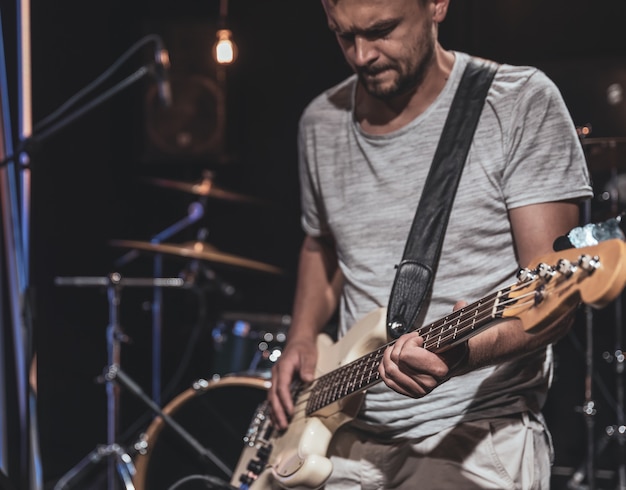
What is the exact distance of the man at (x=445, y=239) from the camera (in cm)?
184

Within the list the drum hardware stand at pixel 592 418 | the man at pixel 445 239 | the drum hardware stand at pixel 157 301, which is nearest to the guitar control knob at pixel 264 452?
the man at pixel 445 239

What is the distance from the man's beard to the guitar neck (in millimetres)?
610

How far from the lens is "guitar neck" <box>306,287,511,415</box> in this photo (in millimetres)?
1553

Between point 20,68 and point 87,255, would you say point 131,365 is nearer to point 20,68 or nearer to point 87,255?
point 87,255

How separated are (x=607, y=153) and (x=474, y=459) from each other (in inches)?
47.2

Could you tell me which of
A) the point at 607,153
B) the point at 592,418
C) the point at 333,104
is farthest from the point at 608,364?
the point at 333,104

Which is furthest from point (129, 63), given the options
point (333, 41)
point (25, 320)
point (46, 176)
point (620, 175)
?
point (620, 175)

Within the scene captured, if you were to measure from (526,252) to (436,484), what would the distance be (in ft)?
1.79

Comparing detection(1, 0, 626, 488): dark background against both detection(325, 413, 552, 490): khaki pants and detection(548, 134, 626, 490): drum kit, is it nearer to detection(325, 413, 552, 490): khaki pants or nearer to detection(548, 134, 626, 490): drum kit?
detection(548, 134, 626, 490): drum kit

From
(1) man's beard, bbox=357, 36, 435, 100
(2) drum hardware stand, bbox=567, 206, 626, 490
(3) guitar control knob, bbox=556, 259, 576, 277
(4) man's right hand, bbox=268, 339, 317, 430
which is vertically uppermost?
(1) man's beard, bbox=357, 36, 435, 100

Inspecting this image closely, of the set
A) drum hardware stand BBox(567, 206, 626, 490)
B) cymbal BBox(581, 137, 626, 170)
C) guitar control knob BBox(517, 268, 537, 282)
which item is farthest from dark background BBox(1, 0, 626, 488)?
guitar control knob BBox(517, 268, 537, 282)

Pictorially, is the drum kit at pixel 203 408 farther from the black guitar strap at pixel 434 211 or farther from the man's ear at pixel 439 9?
the man's ear at pixel 439 9

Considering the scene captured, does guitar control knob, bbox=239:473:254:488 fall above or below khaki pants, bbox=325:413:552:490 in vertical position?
below

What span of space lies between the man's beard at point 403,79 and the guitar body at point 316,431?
1.67 ft
